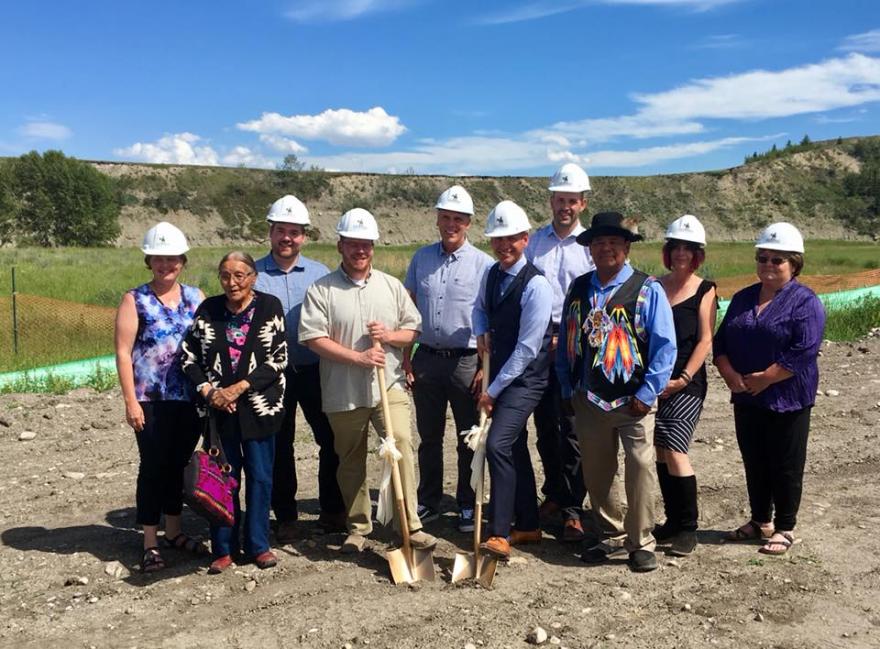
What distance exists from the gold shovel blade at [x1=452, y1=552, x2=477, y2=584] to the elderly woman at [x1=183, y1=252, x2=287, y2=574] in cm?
112

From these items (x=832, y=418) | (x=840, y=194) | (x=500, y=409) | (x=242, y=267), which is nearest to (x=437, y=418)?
(x=500, y=409)

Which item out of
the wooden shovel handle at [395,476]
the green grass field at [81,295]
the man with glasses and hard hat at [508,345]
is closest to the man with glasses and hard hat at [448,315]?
the man with glasses and hard hat at [508,345]

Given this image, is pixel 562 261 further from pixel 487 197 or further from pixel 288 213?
pixel 487 197

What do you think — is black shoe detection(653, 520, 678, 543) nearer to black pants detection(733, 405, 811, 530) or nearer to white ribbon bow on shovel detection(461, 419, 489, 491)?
black pants detection(733, 405, 811, 530)

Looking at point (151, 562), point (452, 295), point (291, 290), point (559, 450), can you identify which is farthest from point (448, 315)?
point (151, 562)

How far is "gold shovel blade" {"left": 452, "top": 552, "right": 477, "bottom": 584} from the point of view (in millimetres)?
4508

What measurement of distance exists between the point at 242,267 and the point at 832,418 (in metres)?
6.37

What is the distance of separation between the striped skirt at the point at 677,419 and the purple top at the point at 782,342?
343 millimetres

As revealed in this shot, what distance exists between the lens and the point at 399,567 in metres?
4.55

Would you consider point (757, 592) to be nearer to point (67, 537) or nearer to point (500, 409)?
point (500, 409)

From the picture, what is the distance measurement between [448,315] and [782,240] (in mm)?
2076

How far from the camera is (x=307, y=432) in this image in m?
7.81

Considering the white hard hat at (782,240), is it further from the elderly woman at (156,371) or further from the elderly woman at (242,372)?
the elderly woman at (156,371)

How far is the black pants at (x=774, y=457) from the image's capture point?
15.4ft
